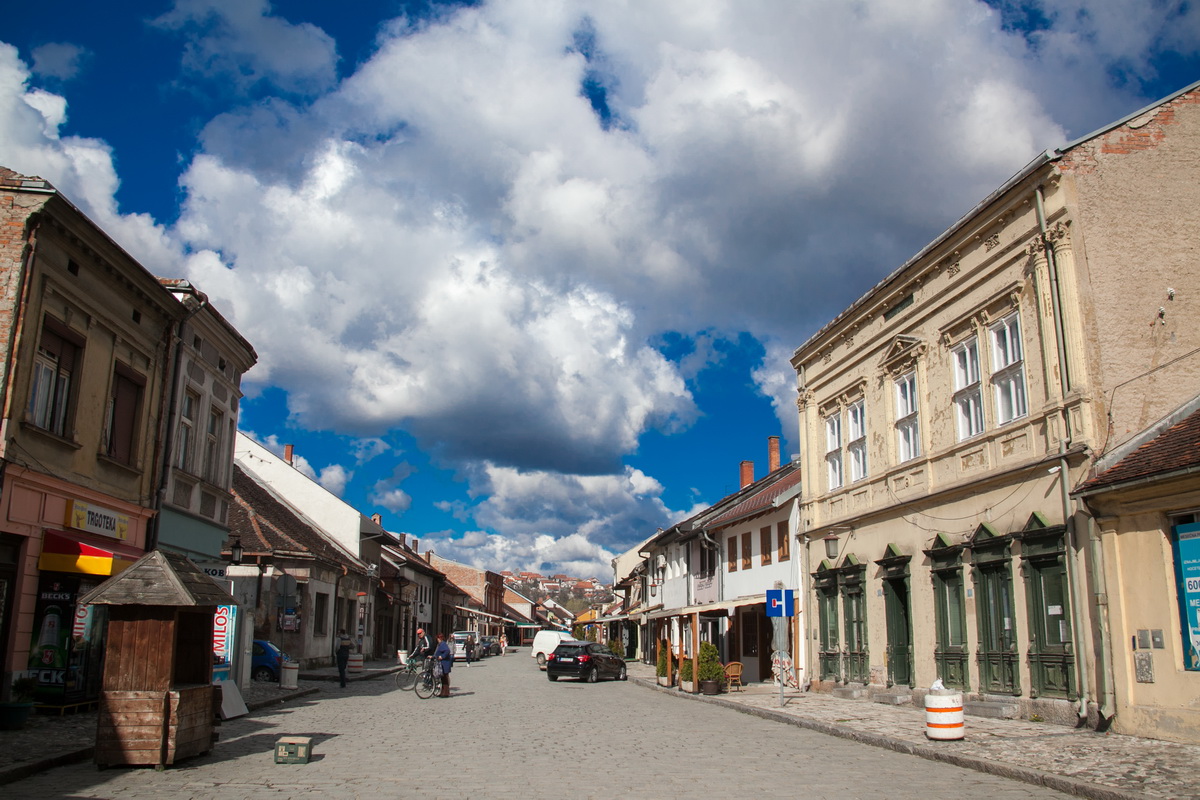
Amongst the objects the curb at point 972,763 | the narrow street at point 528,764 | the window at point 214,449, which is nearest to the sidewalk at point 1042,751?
the curb at point 972,763

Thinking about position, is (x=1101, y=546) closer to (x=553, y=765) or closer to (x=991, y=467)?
(x=991, y=467)

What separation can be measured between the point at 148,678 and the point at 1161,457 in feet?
44.5

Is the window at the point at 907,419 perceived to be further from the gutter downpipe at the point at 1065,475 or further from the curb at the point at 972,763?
the curb at the point at 972,763

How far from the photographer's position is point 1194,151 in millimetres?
16328

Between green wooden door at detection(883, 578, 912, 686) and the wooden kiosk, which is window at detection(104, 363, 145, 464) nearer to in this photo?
the wooden kiosk

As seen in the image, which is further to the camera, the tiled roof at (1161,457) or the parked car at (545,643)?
the parked car at (545,643)

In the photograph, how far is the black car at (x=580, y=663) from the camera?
35.0 meters

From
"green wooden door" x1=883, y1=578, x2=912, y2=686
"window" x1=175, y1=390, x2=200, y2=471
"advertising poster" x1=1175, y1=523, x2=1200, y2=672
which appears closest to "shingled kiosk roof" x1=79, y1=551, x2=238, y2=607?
"window" x1=175, y1=390, x2=200, y2=471

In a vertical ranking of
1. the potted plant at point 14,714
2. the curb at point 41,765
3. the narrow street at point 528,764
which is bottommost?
the narrow street at point 528,764

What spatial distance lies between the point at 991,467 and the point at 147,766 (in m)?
14.2

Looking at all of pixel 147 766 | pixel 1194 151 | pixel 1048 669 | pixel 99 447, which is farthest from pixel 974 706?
pixel 99 447

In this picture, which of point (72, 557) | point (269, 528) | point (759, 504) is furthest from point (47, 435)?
point (759, 504)

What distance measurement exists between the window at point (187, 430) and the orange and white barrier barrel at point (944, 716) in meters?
15.6

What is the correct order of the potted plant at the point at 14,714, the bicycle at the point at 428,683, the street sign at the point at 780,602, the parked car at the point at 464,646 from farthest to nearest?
the parked car at the point at 464,646 → the bicycle at the point at 428,683 → the street sign at the point at 780,602 → the potted plant at the point at 14,714
